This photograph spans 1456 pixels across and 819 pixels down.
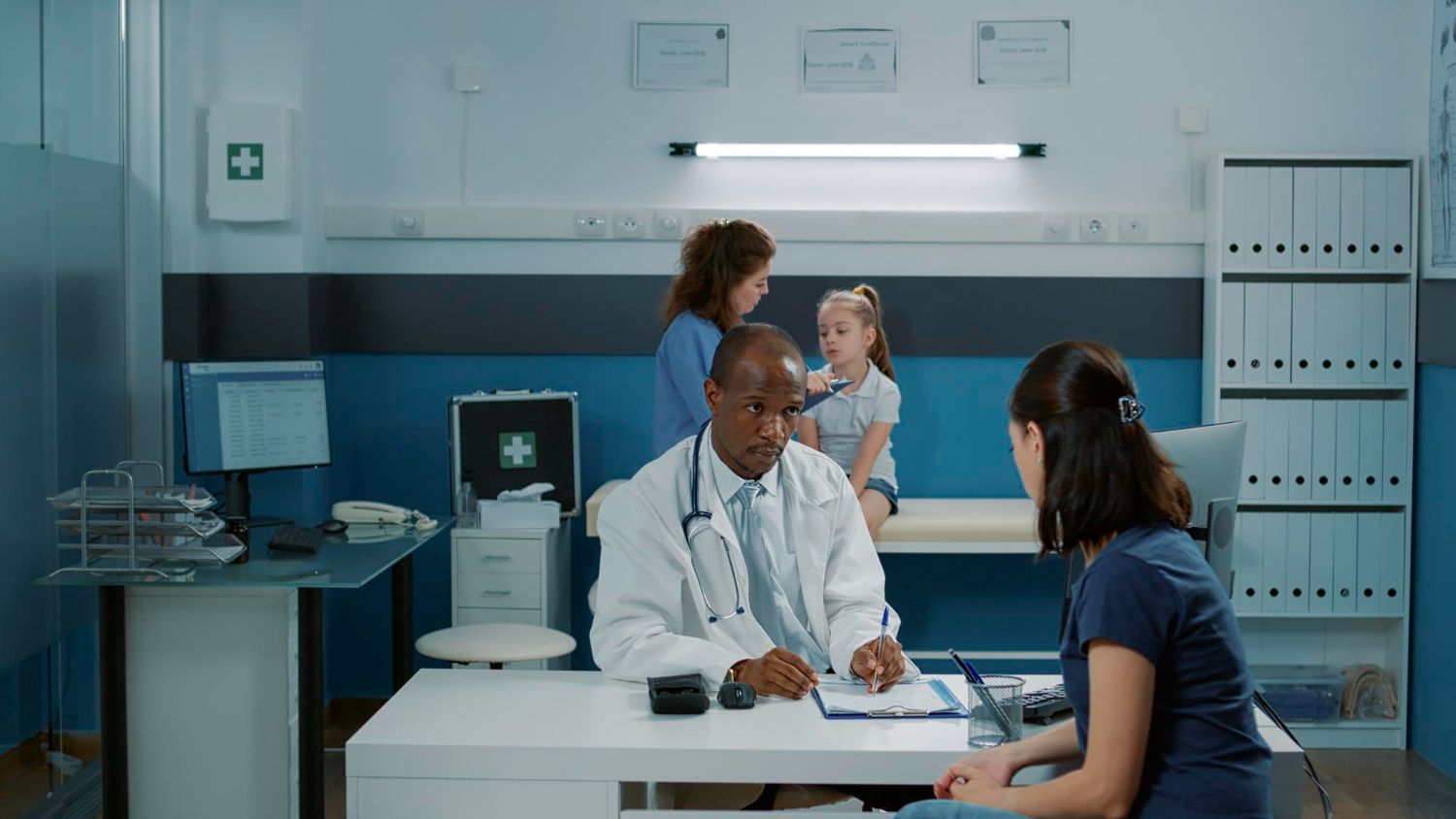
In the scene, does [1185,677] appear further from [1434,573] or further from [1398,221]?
[1398,221]

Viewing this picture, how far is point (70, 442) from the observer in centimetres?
333

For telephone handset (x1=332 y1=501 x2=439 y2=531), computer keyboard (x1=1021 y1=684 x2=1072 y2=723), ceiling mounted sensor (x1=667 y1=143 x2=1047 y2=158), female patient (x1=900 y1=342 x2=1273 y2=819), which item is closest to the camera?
female patient (x1=900 y1=342 x2=1273 y2=819)

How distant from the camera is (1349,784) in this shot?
11.6 feet

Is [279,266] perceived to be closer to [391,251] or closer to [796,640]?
[391,251]

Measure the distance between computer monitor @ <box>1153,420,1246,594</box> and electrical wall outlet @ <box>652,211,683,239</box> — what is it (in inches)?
90.9

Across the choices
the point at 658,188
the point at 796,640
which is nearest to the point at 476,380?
the point at 658,188

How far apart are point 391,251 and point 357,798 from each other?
2699mm

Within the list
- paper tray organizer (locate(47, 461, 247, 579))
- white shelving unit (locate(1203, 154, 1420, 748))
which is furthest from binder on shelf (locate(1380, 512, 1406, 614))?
paper tray organizer (locate(47, 461, 247, 579))

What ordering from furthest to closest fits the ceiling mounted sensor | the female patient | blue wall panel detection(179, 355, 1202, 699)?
blue wall panel detection(179, 355, 1202, 699)
the ceiling mounted sensor
the female patient

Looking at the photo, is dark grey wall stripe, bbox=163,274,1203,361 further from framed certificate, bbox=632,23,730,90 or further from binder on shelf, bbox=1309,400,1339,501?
framed certificate, bbox=632,23,730,90

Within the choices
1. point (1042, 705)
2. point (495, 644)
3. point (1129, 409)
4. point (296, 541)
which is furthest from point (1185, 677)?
point (296, 541)

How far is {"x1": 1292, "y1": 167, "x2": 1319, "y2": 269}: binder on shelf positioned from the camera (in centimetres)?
381

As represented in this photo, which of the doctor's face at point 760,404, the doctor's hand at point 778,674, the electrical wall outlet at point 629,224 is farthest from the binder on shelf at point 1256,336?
the doctor's hand at point 778,674

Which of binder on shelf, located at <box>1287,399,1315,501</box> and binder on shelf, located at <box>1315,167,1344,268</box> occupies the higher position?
binder on shelf, located at <box>1315,167,1344,268</box>
